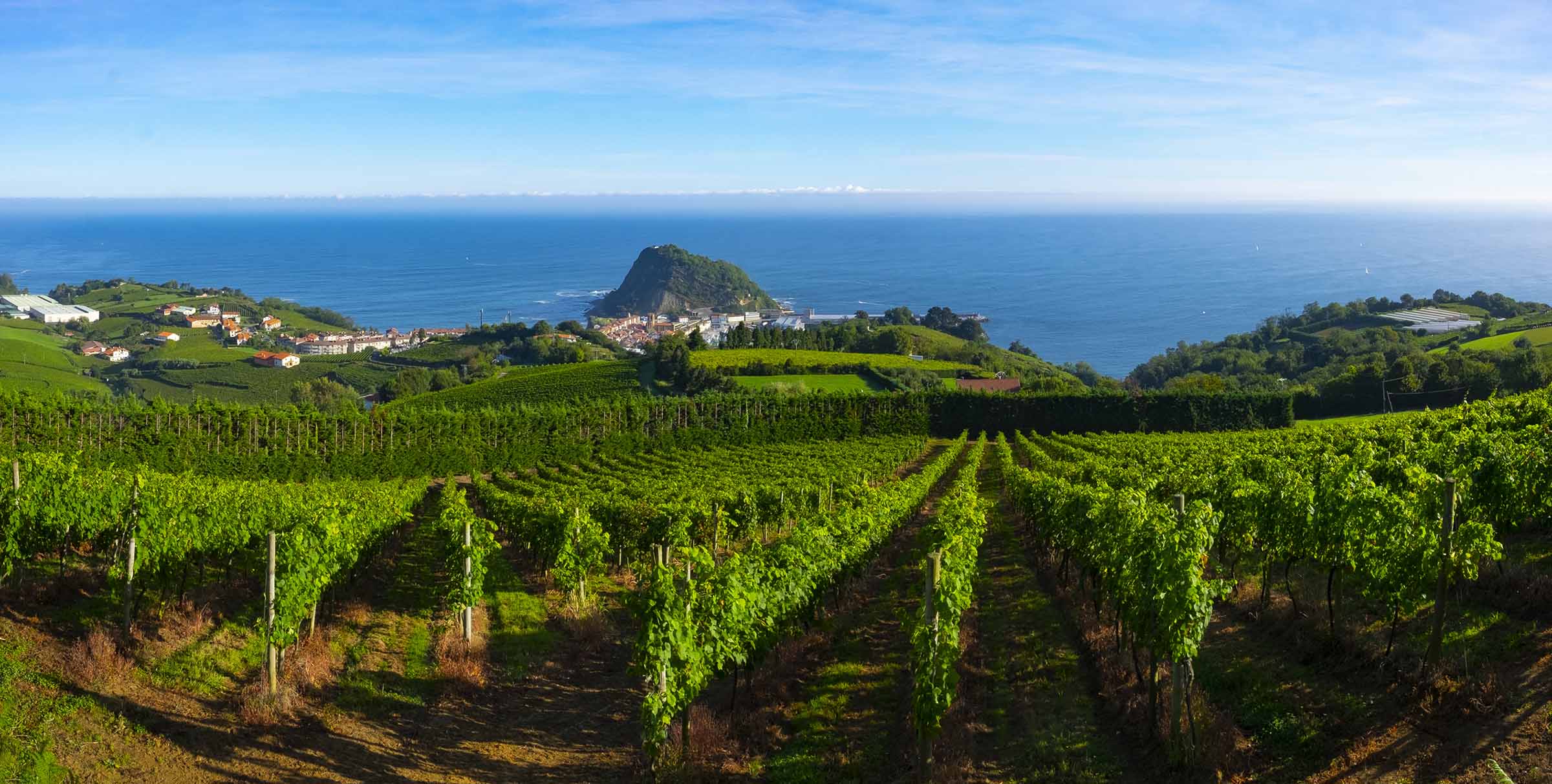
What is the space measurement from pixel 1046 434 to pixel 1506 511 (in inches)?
2330

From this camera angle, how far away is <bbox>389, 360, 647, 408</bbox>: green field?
289 ft

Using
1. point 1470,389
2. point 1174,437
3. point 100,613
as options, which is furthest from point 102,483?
point 1470,389

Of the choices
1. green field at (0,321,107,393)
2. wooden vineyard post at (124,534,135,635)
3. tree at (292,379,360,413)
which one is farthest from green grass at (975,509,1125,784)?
green field at (0,321,107,393)

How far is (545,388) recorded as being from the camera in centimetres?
9238

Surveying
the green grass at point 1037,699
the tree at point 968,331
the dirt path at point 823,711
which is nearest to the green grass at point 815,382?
the green grass at point 1037,699

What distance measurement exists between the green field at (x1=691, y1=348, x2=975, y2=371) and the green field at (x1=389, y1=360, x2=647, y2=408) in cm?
876

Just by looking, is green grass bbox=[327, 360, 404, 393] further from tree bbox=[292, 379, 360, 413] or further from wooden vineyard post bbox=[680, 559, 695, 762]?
wooden vineyard post bbox=[680, 559, 695, 762]

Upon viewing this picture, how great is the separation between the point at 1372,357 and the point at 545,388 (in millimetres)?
94880

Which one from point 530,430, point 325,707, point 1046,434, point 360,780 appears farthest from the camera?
point 1046,434

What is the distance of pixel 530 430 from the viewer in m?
59.5

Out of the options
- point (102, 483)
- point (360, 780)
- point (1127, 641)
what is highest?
point (102, 483)

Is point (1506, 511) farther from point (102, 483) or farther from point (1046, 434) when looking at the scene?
point (1046, 434)

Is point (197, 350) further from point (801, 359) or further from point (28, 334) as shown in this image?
point (801, 359)

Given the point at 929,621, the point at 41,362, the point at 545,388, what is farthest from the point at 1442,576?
the point at 41,362
